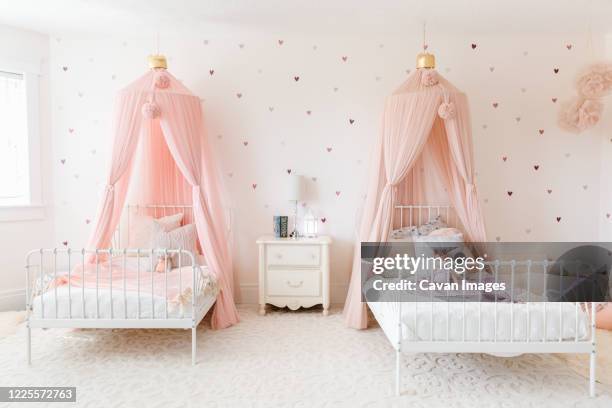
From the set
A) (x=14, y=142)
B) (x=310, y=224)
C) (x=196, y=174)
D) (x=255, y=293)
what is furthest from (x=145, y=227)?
(x=14, y=142)

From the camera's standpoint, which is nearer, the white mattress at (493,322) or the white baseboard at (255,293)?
the white mattress at (493,322)

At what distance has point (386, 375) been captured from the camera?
10.2ft

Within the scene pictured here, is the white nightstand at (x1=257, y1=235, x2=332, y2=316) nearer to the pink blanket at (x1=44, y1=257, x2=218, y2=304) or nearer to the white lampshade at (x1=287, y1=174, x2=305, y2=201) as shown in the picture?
the white lampshade at (x1=287, y1=174, x2=305, y2=201)

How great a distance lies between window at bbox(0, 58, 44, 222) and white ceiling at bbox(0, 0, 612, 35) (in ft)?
2.00

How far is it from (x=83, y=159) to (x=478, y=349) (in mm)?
4464

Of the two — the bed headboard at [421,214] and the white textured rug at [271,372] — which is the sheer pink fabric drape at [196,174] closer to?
the white textured rug at [271,372]

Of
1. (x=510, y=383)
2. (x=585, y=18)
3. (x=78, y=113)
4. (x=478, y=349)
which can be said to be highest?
(x=585, y=18)

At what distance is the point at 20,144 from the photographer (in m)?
4.79

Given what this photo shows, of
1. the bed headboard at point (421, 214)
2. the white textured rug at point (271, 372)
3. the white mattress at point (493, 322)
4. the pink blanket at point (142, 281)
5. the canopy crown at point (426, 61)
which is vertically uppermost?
the canopy crown at point (426, 61)

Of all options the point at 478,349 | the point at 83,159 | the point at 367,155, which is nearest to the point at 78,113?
the point at 83,159

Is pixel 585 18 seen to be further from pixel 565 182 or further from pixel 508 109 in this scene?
pixel 565 182

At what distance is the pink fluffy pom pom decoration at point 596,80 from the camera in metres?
3.94

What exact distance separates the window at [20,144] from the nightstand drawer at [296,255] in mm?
2786

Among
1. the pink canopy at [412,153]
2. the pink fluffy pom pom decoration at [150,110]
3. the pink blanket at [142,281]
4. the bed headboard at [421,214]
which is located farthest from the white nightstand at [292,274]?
the pink fluffy pom pom decoration at [150,110]
